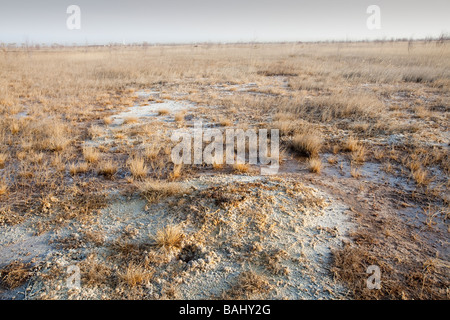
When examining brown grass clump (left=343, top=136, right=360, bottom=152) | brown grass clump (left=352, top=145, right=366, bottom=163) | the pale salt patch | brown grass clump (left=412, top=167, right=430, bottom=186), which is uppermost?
the pale salt patch

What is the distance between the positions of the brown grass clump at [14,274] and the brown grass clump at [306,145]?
4808mm

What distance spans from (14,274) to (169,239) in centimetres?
145

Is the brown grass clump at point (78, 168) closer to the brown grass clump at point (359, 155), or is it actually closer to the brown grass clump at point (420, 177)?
the brown grass clump at point (359, 155)

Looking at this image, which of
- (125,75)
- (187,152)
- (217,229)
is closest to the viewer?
(217,229)

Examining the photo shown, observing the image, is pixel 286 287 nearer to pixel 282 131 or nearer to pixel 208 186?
pixel 208 186

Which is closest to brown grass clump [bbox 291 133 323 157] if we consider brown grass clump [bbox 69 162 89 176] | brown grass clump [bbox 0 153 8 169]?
brown grass clump [bbox 69 162 89 176]

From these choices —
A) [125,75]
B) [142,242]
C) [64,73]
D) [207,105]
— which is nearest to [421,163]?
[142,242]

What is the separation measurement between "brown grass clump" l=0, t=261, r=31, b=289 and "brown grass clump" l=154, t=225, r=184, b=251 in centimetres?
122

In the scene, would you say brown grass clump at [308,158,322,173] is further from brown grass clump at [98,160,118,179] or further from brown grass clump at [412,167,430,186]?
brown grass clump at [98,160,118,179]

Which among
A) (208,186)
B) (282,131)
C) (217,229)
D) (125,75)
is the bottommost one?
(217,229)

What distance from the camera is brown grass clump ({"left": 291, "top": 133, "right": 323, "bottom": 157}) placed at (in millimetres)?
5463

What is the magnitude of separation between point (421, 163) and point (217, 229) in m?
4.25

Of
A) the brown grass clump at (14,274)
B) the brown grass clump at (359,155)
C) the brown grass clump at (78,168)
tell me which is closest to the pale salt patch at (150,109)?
the brown grass clump at (78,168)

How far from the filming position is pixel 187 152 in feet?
17.9
